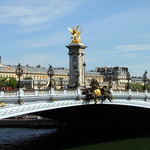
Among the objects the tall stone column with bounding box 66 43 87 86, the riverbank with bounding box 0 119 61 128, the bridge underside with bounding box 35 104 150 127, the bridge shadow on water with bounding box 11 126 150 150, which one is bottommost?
the bridge shadow on water with bounding box 11 126 150 150

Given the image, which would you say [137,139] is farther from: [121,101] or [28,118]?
[28,118]

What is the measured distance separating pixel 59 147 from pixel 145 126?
57.1 ft

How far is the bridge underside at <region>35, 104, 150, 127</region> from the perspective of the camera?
48.8m

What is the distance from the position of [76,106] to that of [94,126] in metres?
16.3

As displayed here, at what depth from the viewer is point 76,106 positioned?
139ft

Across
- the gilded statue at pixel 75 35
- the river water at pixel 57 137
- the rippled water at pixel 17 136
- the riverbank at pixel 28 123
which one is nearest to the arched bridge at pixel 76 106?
the river water at pixel 57 137

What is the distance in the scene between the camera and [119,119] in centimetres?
5641

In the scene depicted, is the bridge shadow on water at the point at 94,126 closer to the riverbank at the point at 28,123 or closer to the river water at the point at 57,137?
the river water at the point at 57,137

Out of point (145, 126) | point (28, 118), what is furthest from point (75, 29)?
point (145, 126)

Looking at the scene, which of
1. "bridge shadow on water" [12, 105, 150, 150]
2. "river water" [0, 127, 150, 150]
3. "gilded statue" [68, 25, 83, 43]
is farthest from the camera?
"gilded statue" [68, 25, 83, 43]

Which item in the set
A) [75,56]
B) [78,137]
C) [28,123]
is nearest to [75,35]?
[75,56]

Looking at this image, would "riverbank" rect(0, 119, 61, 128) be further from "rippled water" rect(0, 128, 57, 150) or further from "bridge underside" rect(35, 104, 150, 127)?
"bridge underside" rect(35, 104, 150, 127)

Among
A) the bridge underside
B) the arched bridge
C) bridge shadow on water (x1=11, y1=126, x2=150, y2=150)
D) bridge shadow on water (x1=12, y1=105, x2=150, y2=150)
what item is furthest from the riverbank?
the arched bridge

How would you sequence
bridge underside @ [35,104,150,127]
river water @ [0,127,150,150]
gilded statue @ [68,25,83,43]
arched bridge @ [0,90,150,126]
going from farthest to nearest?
gilded statue @ [68,25,83,43]
bridge underside @ [35,104,150,127]
river water @ [0,127,150,150]
arched bridge @ [0,90,150,126]
